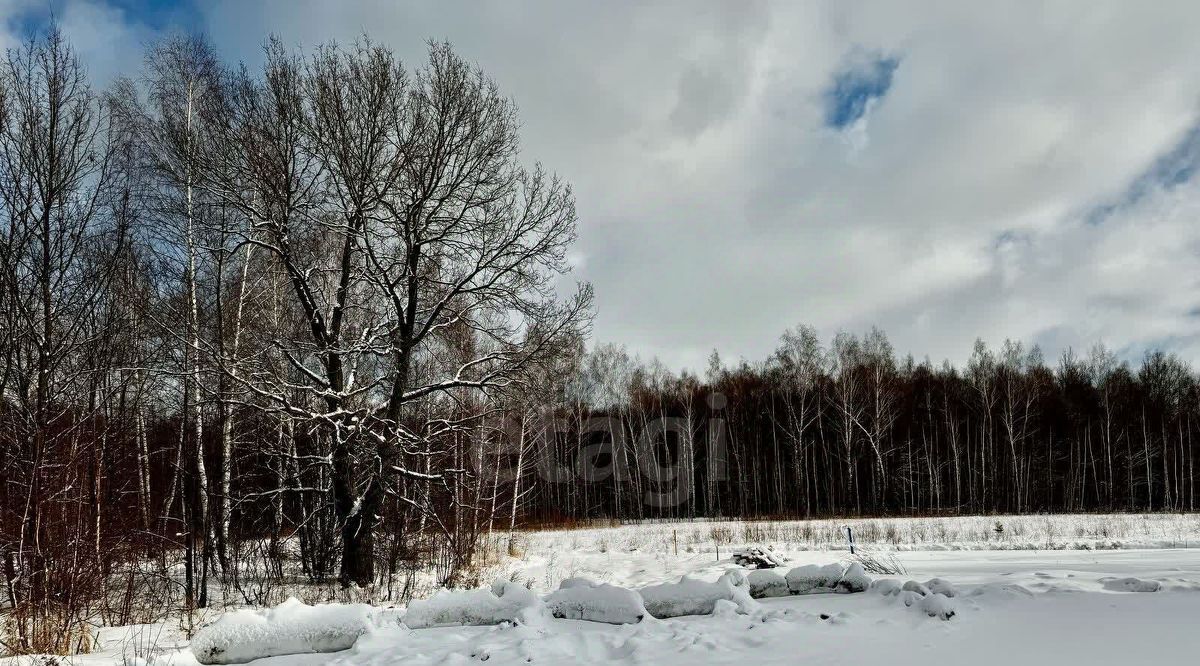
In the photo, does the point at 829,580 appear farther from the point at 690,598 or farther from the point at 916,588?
the point at 690,598

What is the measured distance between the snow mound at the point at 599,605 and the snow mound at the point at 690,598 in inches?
10.8

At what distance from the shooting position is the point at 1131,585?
23.0 ft

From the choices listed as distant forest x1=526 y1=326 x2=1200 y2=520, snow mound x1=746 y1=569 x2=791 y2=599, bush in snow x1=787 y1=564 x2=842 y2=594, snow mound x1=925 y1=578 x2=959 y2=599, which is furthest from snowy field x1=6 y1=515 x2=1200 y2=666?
distant forest x1=526 y1=326 x2=1200 y2=520

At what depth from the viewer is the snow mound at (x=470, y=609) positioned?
636cm

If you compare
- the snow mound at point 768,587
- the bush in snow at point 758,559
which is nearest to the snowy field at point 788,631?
the snow mound at point 768,587

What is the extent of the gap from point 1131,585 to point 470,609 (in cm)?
719

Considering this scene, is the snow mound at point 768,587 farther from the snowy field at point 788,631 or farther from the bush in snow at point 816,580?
the snowy field at point 788,631

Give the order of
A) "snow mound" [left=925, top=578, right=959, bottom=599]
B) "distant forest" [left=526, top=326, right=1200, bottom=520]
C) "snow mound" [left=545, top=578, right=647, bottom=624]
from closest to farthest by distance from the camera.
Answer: "snow mound" [left=545, top=578, right=647, bottom=624]
"snow mound" [left=925, top=578, right=959, bottom=599]
"distant forest" [left=526, top=326, right=1200, bottom=520]

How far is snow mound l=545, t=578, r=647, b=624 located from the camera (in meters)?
6.34

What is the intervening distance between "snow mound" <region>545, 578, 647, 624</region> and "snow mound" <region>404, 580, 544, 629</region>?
0.22 meters

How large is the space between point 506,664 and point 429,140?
830 cm

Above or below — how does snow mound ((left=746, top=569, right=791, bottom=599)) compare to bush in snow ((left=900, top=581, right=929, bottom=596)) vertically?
below

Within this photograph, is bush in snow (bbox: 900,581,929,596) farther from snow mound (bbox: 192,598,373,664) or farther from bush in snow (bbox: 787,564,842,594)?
snow mound (bbox: 192,598,373,664)

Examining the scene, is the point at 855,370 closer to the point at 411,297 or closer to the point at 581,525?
the point at 581,525
